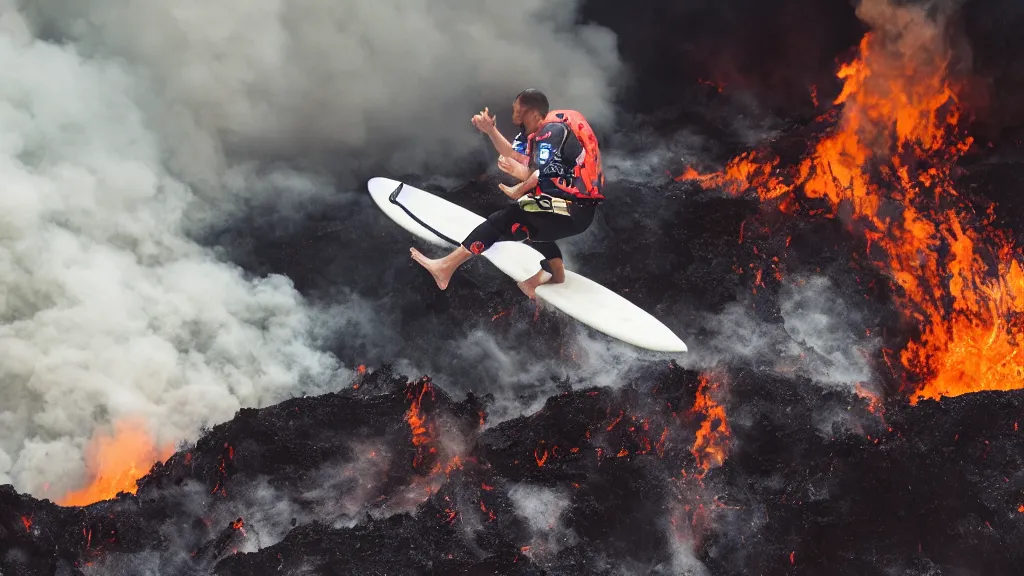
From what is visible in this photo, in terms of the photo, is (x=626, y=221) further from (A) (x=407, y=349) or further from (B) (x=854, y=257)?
(A) (x=407, y=349)

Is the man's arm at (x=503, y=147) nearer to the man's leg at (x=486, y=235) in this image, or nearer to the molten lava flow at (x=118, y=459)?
the man's leg at (x=486, y=235)

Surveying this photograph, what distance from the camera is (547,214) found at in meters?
4.38

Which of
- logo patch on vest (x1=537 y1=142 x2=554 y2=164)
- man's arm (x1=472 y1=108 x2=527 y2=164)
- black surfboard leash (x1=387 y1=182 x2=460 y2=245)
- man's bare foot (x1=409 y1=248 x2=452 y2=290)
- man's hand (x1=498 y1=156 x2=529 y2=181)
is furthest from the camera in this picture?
black surfboard leash (x1=387 y1=182 x2=460 y2=245)

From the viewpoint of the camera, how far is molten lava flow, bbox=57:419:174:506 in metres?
3.88

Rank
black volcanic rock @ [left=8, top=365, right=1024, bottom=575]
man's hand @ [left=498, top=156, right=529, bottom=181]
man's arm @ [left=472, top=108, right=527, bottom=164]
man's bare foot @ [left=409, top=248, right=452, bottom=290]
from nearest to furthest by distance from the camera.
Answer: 1. black volcanic rock @ [left=8, top=365, right=1024, bottom=575]
2. man's hand @ [left=498, top=156, right=529, bottom=181]
3. man's arm @ [left=472, top=108, right=527, bottom=164]
4. man's bare foot @ [left=409, top=248, right=452, bottom=290]

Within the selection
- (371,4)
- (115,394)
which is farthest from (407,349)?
(371,4)

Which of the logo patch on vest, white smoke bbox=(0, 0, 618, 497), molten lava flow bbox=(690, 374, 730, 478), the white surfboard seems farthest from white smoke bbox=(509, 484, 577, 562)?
the logo patch on vest

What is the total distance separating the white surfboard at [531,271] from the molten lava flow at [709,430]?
31cm

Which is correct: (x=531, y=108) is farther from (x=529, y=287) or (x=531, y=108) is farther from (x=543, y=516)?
(x=543, y=516)

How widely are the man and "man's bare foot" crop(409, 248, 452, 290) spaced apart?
8cm

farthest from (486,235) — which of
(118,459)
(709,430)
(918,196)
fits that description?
(918,196)

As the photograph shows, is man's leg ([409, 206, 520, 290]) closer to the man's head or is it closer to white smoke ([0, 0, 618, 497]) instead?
the man's head

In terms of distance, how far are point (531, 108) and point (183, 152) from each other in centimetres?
285

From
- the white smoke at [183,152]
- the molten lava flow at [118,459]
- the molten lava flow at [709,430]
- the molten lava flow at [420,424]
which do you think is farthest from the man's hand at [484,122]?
the molten lava flow at [118,459]
